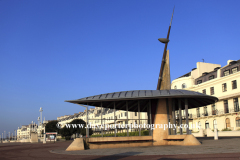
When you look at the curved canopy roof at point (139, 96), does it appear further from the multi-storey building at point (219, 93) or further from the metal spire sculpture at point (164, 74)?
the multi-storey building at point (219, 93)

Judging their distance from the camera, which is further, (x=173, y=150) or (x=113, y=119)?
(x=113, y=119)

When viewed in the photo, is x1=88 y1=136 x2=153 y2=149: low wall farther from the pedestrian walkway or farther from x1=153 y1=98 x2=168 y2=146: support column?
the pedestrian walkway

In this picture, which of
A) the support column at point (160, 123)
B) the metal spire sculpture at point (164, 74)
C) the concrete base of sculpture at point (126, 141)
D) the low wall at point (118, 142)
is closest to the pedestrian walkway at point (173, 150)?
the concrete base of sculpture at point (126, 141)

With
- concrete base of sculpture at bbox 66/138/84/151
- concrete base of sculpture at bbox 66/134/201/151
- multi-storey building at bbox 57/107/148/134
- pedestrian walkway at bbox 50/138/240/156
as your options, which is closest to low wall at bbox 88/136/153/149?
concrete base of sculpture at bbox 66/134/201/151

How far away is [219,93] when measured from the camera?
55125 millimetres

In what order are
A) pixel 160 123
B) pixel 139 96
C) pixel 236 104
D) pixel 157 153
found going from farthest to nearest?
1. pixel 236 104
2. pixel 160 123
3. pixel 139 96
4. pixel 157 153

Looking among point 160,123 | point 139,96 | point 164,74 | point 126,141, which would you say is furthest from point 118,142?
point 164,74

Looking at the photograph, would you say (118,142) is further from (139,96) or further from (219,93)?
(219,93)

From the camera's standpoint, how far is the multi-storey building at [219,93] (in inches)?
2000

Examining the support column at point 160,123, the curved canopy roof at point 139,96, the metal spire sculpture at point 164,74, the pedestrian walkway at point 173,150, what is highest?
the metal spire sculpture at point 164,74

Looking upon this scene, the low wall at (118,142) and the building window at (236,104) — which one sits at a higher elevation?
the building window at (236,104)

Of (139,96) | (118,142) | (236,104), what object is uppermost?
(139,96)

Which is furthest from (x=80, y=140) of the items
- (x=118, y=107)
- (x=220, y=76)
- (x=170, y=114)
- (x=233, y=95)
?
(x=220, y=76)

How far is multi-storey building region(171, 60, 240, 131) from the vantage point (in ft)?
167
